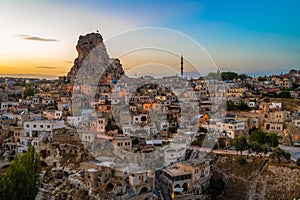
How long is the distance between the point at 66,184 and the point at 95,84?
18579mm

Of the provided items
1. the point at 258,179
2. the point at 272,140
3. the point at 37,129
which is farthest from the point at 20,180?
the point at 272,140

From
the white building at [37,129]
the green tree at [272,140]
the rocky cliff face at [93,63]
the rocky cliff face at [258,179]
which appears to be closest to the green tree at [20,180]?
the white building at [37,129]

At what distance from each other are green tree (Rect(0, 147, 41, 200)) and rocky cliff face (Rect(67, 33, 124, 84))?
19837 mm

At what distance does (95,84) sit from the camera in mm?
33688

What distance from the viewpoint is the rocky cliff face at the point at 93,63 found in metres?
36.1

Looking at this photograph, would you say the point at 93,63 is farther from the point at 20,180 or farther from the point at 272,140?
the point at 20,180

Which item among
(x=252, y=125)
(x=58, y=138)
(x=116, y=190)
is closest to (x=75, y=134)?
(x=58, y=138)

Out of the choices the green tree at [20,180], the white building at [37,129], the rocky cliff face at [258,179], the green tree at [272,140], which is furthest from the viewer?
the white building at [37,129]

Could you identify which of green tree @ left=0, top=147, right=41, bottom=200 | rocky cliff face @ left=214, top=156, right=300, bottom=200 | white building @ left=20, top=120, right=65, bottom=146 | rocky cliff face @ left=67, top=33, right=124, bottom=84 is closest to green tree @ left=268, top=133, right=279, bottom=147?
rocky cliff face @ left=214, top=156, right=300, bottom=200

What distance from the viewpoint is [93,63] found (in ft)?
122

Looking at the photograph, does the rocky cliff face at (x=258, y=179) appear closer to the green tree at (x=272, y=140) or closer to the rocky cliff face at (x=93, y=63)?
the green tree at (x=272, y=140)

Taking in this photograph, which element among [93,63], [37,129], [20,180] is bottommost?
[20,180]

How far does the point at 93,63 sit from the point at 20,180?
25404 mm

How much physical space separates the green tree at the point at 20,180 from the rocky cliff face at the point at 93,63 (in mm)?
19837
